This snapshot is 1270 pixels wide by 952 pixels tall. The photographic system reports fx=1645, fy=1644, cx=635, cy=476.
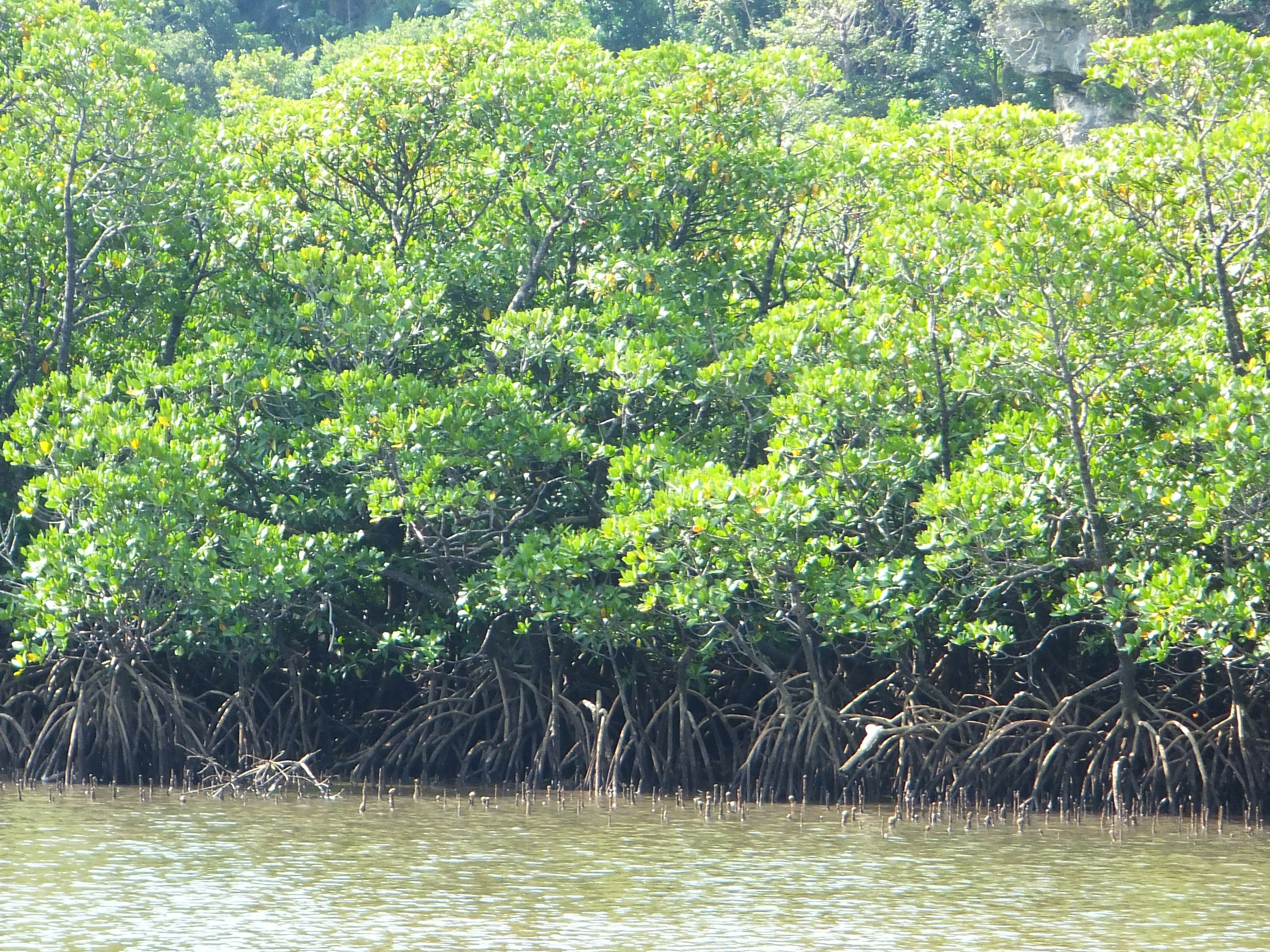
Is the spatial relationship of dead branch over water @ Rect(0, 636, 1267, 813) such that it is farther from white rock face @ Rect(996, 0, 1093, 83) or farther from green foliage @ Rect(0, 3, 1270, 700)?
white rock face @ Rect(996, 0, 1093, 83)

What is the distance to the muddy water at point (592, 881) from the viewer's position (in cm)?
721

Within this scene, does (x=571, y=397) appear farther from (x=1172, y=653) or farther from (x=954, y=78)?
(x=954, y=78)

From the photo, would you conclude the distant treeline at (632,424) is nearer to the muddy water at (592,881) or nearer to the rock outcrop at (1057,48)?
the muddy water at (592,881)

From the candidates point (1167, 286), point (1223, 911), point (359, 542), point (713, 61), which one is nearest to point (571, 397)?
point (359, 542)

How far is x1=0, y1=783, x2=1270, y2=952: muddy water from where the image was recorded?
23.7ft

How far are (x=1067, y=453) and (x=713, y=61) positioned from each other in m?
4.14

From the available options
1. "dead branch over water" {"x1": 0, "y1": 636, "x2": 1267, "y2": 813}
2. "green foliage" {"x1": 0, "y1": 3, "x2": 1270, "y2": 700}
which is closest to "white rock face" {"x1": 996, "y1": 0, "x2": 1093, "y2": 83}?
"green foliage" {"x1": 0, "y1": 3, "x2": 1270, "y2": 700}

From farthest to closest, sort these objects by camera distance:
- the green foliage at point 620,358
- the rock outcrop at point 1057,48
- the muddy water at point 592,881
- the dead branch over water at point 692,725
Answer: the rock outcrop at point 1057,48, the dead branch over water at point 692,725, the green foliage at point 620,358, the muddy water at point 592,881

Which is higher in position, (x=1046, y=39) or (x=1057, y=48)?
(x=1046, y=39)

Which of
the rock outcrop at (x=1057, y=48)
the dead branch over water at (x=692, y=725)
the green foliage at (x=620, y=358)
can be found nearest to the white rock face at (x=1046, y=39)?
the rock outcrop at (x=1057, y=48)

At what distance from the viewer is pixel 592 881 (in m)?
8.49

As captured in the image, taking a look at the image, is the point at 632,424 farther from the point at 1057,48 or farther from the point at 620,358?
the point at 1057,48

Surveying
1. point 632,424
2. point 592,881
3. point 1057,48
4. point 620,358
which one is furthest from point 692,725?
point 1057,48

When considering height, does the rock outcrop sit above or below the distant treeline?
above
